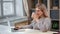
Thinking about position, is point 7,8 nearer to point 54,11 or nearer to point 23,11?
point 23,11

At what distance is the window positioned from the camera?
163 inches

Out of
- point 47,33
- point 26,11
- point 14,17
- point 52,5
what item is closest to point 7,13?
point 14,17

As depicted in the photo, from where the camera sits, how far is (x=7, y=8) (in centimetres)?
418

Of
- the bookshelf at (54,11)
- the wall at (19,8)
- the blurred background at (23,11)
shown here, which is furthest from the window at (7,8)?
the bookshelf at (54,11)

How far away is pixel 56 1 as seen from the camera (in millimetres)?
4121

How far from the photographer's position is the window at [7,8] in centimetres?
415

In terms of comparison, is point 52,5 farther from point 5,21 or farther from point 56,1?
point 5,21

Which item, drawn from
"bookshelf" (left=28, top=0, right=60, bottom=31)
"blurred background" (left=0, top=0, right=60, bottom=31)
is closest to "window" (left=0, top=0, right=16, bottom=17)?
"blurred background" (left=0, top=0, right=60, bottom=31)

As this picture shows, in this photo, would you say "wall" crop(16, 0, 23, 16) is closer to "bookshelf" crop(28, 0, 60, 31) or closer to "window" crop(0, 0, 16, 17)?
"window" crop(0, 0, 16, 17)

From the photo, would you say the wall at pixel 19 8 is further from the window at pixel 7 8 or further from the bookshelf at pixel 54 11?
the bookshelf at pixel 54 11

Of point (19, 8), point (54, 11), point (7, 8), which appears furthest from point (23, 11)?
point (54, 11)

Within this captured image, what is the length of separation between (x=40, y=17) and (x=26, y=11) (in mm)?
1179

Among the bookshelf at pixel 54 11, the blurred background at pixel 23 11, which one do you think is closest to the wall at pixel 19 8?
the blurred background at pixel 23 11

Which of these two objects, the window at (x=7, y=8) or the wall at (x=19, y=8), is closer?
the window at (x=7, y=8)
